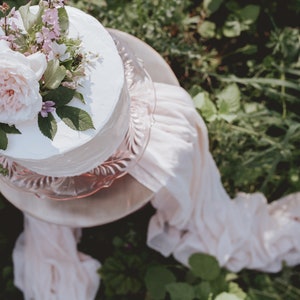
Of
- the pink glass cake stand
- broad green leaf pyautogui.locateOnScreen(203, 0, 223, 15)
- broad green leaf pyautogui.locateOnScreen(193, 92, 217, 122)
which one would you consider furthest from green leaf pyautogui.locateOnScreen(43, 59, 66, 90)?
broad green leaf pyautogui.locateOnScreen(203, 0, 223, 15)

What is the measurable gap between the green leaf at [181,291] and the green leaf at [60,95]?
0.83 metres

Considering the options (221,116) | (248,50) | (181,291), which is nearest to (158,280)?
(181,291)

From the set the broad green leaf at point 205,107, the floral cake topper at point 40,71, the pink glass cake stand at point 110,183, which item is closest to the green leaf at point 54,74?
the floral cake topper at point 40,71

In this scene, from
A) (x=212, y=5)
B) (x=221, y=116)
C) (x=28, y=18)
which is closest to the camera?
(x=28, y=18)

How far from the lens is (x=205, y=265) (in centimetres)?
155

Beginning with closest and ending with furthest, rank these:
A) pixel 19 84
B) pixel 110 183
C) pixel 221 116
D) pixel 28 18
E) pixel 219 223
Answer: pixel 19 84
pixel 28 18
pixel 110 183
pixel 221 116
pixel 219 223

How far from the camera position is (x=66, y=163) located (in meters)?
0.94

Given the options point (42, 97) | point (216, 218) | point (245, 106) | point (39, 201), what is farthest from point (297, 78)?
point (42, 97)

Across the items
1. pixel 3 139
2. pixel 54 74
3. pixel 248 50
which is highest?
pixel 54 74

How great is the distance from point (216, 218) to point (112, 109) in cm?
78

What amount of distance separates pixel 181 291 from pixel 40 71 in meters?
0.91

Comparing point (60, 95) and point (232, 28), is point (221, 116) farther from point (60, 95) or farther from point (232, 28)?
point (60, 95)

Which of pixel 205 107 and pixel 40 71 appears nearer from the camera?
pixel 40 71

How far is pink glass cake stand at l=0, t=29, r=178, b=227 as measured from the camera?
1.17 m
